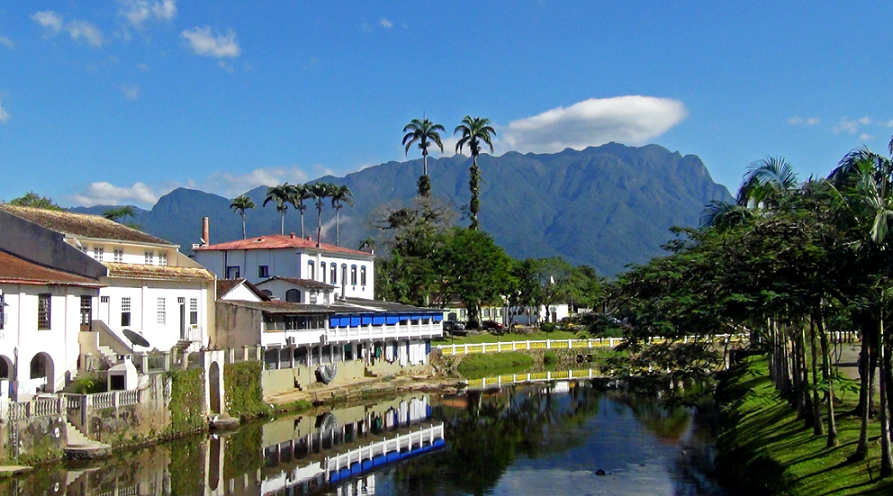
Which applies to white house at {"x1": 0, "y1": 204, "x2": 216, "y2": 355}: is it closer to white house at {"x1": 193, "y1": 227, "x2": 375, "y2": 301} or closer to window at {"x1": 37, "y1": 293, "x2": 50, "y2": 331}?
window at {"x1": 37, "y1": 293, "x2": 50, "y2": 331}

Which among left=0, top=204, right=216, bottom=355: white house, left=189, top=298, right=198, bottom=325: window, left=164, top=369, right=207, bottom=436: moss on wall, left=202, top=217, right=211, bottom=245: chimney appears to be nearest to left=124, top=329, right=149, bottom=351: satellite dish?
left=0, top=204, right=216, bottom=355: white house

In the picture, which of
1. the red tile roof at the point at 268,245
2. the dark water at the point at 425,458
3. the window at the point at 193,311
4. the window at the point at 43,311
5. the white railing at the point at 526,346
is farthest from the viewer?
the white railing at the point at 526,346

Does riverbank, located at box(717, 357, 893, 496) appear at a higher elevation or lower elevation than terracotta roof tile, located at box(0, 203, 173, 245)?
lower

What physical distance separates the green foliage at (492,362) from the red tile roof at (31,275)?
36.2 m

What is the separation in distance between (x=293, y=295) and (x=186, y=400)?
20433 millimetres

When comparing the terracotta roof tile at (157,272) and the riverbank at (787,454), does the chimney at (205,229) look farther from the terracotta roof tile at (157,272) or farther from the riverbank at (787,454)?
the riverbank at (787,454)

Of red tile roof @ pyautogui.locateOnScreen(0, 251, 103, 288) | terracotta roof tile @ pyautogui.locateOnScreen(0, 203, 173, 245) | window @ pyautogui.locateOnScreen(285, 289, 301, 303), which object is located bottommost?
window @ pyautogui.locateOnScreen(285, 289, 301, 303)

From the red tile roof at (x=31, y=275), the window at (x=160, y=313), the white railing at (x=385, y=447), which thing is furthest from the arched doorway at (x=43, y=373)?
the white railing at (x=385, y=447)

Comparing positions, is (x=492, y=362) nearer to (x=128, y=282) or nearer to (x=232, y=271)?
(x=232, y=271)

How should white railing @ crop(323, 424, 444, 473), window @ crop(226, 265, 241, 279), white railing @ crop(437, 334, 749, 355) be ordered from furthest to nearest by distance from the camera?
1. white railing @ crop(437, 334, 749, 355)
2. window @ crop(226, 265, 241, 279)
3. white railing @ crop(323, 424, 444, 473)

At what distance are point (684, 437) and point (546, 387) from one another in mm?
22607

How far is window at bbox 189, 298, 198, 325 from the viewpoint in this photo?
4666 cm

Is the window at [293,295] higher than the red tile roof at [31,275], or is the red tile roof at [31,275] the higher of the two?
the red tile roof at [31,275]

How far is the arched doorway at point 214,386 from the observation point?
41.3 m
